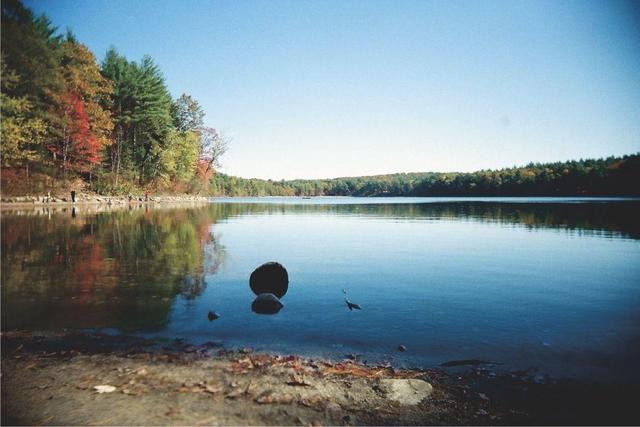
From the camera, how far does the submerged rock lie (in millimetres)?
5047

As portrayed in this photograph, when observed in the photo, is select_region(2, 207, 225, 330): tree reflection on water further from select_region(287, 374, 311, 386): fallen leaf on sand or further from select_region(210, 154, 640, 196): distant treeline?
select_region(210, 154, 640, 196): distant treeline

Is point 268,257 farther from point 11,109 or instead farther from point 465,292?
point 11,109

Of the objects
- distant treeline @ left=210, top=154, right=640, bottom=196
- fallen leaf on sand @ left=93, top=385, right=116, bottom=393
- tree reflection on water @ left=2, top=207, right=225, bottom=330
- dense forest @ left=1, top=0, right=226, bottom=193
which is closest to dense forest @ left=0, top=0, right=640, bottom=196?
dense forest @ left=1, top=0, right=226, bottom=193

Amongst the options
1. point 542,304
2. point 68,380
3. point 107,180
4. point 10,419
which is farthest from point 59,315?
point 107,180

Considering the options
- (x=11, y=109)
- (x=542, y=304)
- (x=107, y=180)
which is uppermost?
(x=11, y=109)

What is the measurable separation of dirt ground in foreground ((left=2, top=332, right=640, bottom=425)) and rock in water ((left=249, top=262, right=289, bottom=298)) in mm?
4472

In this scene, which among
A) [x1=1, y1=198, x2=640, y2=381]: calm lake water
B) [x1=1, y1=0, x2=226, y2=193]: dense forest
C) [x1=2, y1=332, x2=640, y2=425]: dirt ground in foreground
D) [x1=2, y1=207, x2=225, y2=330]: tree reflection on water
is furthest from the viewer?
[x1=1, y1=0, x2=226, y2=193]: dense forest

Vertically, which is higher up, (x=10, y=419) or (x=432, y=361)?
(x=10, y=419)

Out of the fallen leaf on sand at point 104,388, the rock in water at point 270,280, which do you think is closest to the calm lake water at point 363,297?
the rock in water at point 270,280

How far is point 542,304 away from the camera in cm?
1051

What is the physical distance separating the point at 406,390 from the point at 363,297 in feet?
19.2

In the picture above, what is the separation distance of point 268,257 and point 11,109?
31.9 m

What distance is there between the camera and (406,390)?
5270 mm

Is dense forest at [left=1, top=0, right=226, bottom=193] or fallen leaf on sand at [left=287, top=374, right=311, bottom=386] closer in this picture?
fallen leaf on sand at [left=287, top=374, right=311, bottom=386]
